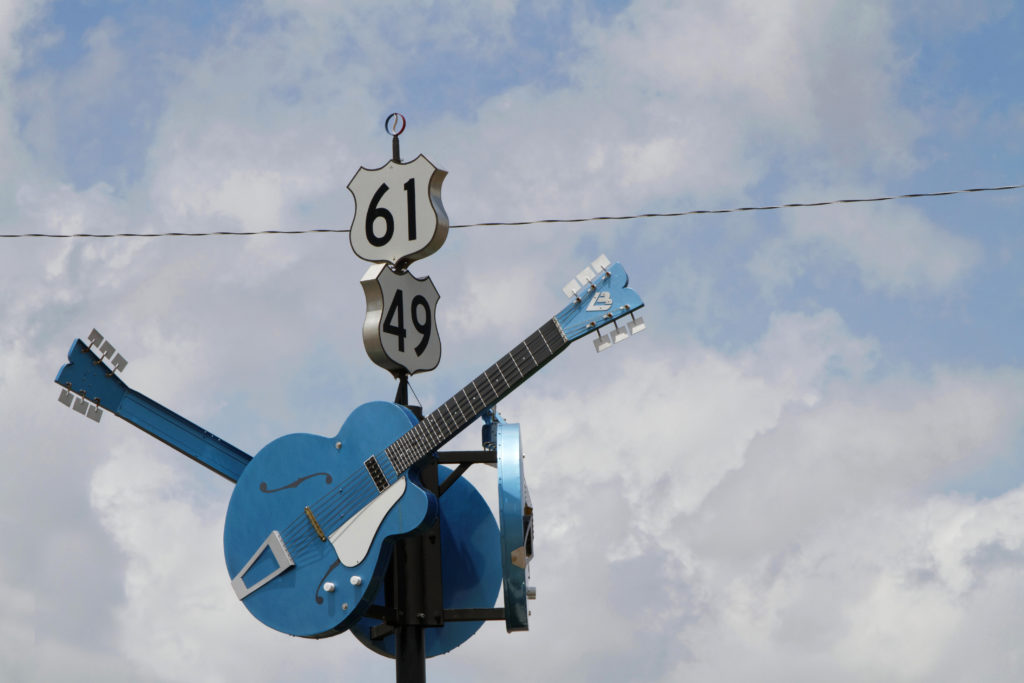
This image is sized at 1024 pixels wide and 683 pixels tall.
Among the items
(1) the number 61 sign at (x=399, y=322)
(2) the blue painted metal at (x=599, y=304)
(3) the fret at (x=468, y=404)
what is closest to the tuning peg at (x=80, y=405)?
(1) the number 61 sign at (x=399, y=322)

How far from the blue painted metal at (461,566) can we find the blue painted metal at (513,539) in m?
1.13

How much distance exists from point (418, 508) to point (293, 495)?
149cm

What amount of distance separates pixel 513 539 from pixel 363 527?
62.5 inches

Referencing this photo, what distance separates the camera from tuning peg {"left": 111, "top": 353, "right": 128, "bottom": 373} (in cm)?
1501

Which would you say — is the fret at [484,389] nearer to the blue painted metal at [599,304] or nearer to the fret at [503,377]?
the fret at [503,377]

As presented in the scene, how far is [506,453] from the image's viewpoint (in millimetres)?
12883

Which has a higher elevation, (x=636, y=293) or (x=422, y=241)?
(x=422, y=241)

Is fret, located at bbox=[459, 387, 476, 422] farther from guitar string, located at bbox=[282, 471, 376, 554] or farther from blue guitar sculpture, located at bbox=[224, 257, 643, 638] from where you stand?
guitar string, located at bbox=[282, 471, 376, 554]

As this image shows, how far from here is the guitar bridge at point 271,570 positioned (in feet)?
45.2

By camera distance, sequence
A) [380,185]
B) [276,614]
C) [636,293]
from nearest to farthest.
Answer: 1. [636,293]
2. [276,614]
3. [380,185]

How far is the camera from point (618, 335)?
12.8 m

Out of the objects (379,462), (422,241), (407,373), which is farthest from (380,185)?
(379,462)

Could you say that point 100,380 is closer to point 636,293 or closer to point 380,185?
point 380,185

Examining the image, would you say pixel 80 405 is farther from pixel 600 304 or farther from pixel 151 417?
pixel 600 304
